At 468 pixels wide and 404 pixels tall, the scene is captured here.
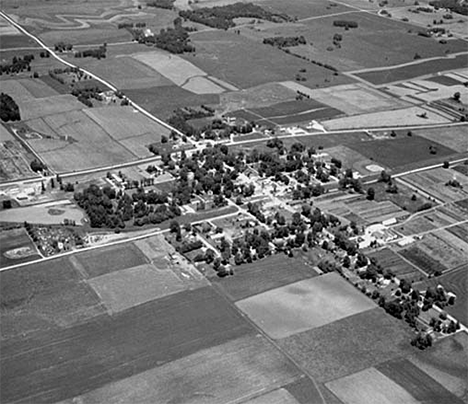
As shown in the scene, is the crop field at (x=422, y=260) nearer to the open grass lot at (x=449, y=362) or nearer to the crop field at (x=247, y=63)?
the open grass lot at (x=449, y=362)

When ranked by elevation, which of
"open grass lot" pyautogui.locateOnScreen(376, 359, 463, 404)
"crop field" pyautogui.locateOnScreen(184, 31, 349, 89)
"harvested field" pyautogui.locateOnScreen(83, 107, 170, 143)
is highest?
"crop field" pyautogui.locateOnScreen(184, 31, 349, 89)

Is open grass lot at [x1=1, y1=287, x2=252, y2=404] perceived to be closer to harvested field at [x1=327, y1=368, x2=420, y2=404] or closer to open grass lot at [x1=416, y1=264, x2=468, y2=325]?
harvested field at [x1=327, y1=368, x2=420, y2=404]

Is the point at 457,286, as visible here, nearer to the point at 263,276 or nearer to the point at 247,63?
the point at 263,276

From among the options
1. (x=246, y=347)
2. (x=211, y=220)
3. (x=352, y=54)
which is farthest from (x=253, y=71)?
(x=246, y=347)

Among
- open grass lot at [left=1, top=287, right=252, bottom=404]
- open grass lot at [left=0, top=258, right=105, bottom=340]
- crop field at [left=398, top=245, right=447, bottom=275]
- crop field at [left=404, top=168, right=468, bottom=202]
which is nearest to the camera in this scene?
open grass lot at [left=1, top=287, right=252, bottom=404]

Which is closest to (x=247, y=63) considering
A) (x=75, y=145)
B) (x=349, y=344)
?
(x=75, y=145)

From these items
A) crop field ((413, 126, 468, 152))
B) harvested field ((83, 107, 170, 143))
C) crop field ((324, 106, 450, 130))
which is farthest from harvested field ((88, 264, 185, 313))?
crop field ((413, 126, 468, 152))

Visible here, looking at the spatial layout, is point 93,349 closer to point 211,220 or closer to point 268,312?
point 268,312
